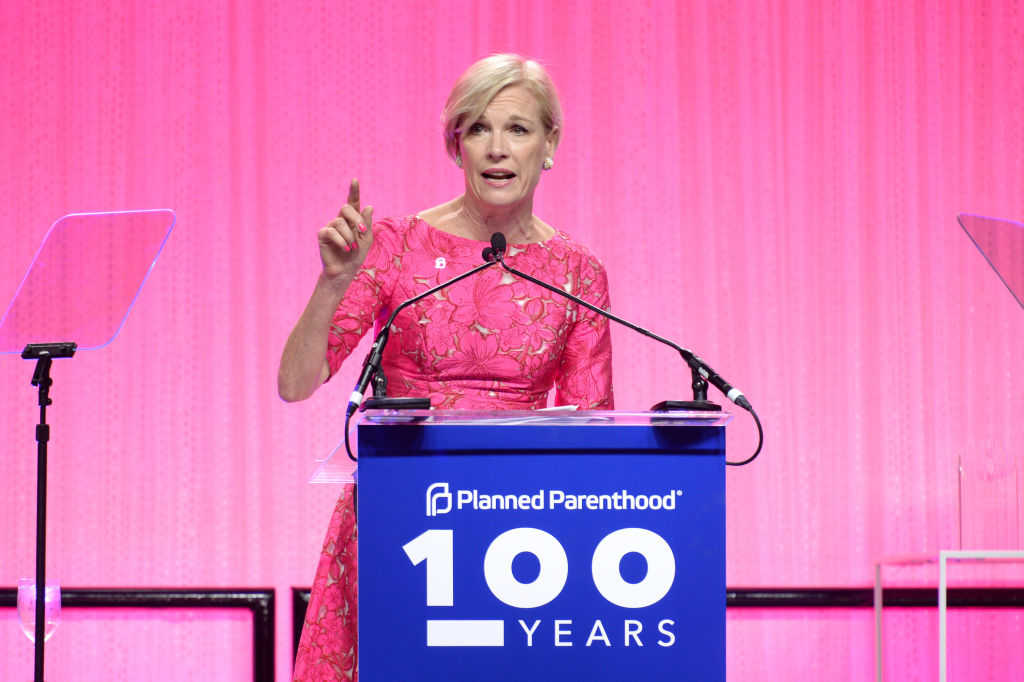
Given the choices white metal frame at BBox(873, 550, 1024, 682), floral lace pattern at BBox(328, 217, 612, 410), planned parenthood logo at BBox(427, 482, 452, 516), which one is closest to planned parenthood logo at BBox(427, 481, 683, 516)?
planned parenthood logo at BBox(427, 482, 452, 516)

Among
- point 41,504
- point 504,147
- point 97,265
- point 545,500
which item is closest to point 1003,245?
point 504,147

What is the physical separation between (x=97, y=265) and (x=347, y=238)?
1273 millimetres

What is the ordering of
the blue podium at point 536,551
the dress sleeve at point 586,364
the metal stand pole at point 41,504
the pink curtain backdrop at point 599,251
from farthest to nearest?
the pink curtain backdrop at point 599,251 < the metal stand pole at point 41,504 < the dress sleeve at point 586,364 < the blue podium at point 536,551

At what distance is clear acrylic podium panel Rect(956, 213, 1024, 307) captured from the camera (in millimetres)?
2506

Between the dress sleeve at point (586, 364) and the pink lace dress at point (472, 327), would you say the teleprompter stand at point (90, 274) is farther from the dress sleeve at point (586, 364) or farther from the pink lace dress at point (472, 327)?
the dress sleeve at point (586, 364)

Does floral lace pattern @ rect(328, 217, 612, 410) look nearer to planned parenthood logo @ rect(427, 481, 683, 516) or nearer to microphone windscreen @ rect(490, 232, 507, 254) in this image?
microphone windscreen @ rect(490, 232, 507, 254)

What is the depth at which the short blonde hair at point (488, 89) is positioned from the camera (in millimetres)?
1928

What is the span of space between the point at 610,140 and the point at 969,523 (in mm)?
1562

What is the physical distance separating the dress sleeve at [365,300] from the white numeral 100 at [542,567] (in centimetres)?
69

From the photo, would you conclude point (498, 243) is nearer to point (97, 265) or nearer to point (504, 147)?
point (504, 147)

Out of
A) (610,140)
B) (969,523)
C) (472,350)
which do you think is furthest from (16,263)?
(969,523)

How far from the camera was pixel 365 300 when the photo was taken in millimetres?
1923

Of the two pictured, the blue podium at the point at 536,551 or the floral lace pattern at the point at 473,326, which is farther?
the floral lace pattern at the point at 473,326

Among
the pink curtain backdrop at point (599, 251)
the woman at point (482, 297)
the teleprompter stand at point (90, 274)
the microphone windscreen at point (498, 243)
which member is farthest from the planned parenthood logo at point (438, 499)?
the pink curtain backdrop at point (599, 251)
